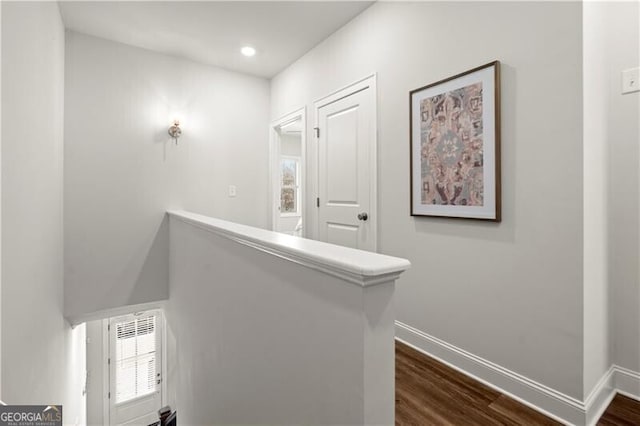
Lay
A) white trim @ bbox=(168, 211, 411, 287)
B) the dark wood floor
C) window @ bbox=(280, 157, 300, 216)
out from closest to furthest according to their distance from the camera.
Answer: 1. white trim @ bbox=(168, 211, 411, 287)
2. the dark wood floor
3. window @ bbox=(280, 157, 300, 216)

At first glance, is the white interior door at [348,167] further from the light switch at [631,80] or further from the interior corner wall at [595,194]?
the light switch at [631,80]

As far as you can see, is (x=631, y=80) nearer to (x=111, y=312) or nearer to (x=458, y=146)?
(x=458, y=146)

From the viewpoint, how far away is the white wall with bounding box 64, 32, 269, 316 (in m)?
3.03

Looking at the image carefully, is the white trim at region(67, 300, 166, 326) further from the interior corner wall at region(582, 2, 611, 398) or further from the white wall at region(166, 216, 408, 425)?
the interior corner wall at region(582, 2, 611, 398)

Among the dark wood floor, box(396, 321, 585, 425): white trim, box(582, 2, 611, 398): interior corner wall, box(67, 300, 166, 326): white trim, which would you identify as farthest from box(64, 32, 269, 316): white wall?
box(582, 2, 611, 398): interior corner wall

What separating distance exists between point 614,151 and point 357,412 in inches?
74.1

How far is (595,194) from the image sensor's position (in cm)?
154

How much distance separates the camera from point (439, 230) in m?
2.04

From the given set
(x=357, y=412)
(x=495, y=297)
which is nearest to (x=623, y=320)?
(x=495, y=297)

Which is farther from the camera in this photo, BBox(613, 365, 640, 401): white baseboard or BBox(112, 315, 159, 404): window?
BBox(112, 315, 159, 404): window

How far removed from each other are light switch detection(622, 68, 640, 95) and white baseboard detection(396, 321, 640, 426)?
1.45 meters

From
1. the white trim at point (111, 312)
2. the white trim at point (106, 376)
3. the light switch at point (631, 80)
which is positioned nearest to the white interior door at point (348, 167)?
the light switch at point (631, 80)

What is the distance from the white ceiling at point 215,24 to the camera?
2568 mm

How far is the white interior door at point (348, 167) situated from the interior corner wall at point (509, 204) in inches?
6.4
